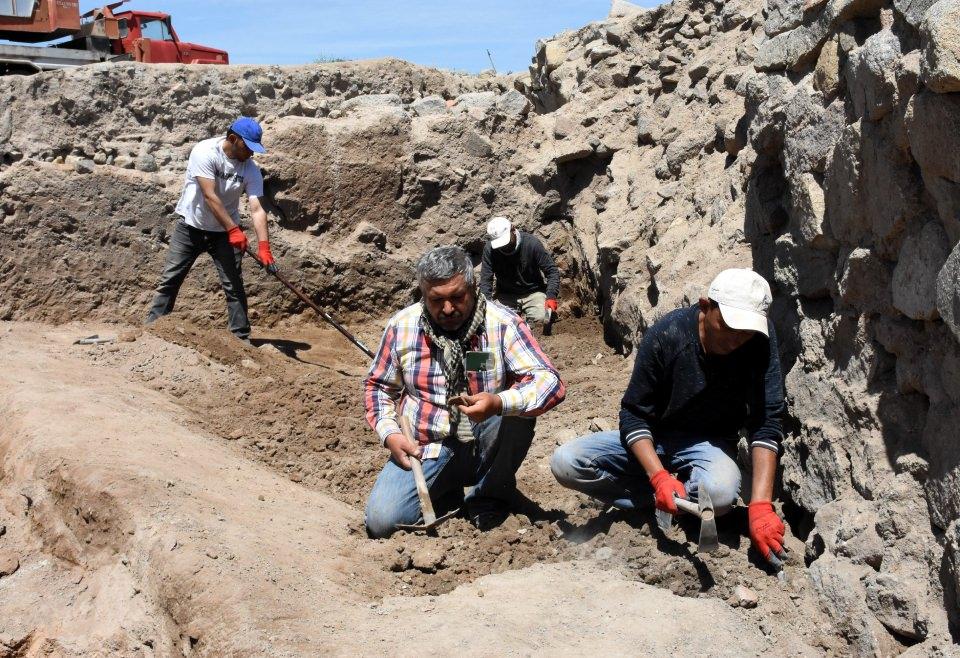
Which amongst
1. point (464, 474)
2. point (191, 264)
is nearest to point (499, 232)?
point (191, 264)

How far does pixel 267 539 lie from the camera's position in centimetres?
366

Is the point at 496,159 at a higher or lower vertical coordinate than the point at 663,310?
higher

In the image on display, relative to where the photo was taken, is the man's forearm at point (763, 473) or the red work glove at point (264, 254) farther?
the red work glove at point (264, 254)

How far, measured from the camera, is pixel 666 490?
336 cm

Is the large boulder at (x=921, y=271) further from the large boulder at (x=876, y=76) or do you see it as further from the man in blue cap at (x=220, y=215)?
the man in blue cap at (x=220, y=215)

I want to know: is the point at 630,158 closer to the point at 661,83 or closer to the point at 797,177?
the point at 661,83

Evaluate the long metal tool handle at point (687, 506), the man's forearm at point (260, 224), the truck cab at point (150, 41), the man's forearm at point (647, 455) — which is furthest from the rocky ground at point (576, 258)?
the truck cab at point (150, 41)

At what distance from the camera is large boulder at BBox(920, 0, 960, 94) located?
256 centimetres

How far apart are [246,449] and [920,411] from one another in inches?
136

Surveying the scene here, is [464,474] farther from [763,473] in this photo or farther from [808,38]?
[808,38]

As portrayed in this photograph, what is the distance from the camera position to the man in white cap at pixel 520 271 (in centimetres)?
731

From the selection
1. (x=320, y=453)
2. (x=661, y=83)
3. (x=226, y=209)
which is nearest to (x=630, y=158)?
(x=661, y=83)

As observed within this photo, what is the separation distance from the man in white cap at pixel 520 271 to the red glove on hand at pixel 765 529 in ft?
13.3

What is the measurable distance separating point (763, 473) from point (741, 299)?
25.0 inches
